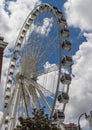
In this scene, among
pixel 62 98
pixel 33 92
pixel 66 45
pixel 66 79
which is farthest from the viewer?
pixel 33 92

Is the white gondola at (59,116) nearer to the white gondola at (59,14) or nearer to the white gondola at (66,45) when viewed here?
the white gondola at (66,45)

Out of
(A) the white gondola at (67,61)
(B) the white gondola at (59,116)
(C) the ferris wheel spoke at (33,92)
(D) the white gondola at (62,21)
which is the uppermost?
(D) the white gondola at (62,21)

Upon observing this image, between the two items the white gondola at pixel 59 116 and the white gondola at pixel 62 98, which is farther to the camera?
the white gondola at pixel 62 98

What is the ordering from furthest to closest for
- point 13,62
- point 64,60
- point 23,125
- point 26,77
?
1. point 13,62
2. point 26,77
3. point 64,60
4. point 23,125

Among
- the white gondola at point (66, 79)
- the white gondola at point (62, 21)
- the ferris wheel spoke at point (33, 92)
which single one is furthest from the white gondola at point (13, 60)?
the white gondola at point (66, 79)

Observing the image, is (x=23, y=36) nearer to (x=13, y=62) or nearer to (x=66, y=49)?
(x=13, y=62)

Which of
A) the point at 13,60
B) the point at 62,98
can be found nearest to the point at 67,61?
the point at 62,98

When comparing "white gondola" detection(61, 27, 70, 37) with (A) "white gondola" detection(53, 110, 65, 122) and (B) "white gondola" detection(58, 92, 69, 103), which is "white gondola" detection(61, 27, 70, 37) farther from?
(A) "white gondola" detection(53, 110, 65, 122)

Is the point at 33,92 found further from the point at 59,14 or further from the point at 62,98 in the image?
the point at 59,14

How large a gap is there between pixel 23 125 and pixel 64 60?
10.9m

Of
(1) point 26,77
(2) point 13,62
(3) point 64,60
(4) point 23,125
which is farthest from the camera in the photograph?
(2) point 13,62

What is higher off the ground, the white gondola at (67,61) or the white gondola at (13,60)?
the white gondola at (13,60)

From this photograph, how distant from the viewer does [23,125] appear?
3456 cm

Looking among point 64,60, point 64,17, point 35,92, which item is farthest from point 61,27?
point 35,92
